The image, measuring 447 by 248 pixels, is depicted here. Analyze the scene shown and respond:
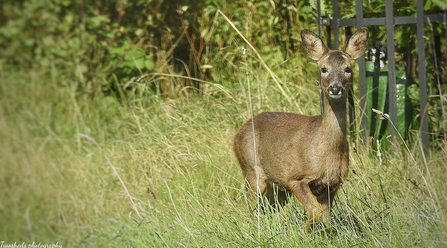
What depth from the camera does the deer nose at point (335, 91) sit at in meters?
5.23

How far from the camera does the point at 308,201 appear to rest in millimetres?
5363

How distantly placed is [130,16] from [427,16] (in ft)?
12.1

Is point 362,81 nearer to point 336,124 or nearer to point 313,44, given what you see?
point 313,44

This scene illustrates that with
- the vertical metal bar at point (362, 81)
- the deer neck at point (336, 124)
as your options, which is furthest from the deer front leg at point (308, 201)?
the vertical metal bar at point (362, 81)

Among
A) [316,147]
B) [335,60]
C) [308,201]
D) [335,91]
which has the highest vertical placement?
[335,60]

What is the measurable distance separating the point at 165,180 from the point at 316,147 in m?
0.99

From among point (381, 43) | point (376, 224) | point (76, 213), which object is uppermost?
point (381, 43)

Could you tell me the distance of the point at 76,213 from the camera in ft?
23.2

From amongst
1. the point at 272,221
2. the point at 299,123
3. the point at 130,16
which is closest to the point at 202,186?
the point at 299,123

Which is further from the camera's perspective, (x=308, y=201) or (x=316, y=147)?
(x=316, y=147)

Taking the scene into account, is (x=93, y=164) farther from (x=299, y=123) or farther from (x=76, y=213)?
(x=299, y=123)

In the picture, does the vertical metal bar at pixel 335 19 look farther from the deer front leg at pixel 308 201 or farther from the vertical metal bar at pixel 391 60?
the deer front leg at pixel 308 201

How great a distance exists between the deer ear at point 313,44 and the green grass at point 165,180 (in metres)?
0.68

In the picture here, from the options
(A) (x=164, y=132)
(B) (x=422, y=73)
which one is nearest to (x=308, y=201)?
(B) (x=422, y=73)
